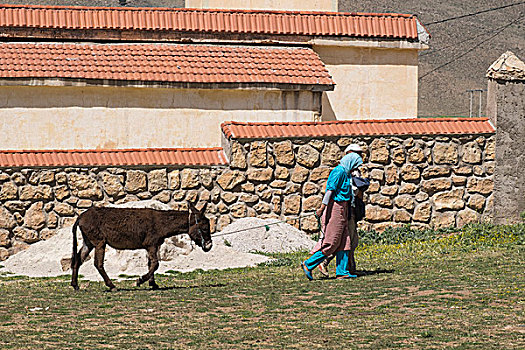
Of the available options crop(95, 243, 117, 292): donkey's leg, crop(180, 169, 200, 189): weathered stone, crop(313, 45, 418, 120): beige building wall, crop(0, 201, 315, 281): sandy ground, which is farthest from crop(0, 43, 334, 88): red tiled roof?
A: crop(95, 243, 117, 292): donkey's leg

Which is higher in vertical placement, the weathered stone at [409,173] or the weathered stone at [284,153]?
the weathered stone at [284,153]

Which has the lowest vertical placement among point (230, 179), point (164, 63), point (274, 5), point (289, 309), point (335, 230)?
point (289, 309)

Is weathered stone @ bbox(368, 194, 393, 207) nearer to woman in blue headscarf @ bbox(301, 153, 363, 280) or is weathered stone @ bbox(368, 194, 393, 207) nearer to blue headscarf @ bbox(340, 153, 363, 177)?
woman in blue headscarf @ bbox(301, 153, 363, 280)

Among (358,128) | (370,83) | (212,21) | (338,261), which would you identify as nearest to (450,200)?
(358,128)

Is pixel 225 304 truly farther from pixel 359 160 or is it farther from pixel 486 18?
pixel 486 18

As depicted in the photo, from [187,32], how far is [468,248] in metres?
8.52

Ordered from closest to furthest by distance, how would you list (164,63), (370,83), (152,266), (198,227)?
(152,266), (198,227), (164,63), (370,83)

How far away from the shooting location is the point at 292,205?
1625 cm

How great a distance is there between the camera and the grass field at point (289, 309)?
24.2 feet

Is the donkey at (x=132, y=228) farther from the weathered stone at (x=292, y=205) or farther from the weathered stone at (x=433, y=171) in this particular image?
the weathered stone at (x=433, y=171)

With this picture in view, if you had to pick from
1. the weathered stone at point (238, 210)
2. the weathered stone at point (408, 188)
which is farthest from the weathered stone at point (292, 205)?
the weathered stone at point (408, 188)

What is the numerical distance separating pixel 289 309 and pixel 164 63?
33.5ft

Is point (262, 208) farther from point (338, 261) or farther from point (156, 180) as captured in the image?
point (338, 261)

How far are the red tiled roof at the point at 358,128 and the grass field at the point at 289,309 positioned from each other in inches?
140
